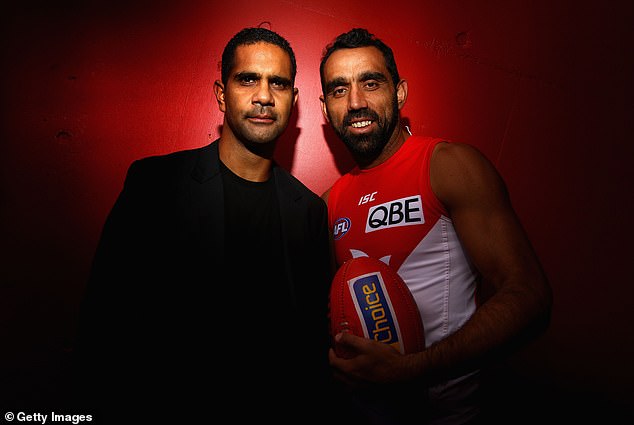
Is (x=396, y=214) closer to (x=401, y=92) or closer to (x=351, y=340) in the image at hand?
(x=351, y=340)

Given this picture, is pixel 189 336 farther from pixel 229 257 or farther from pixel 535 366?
pixel 535 366

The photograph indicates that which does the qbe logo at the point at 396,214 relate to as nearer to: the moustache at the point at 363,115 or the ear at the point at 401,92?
the moustache at the point at 363,115

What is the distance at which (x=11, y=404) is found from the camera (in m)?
1.38

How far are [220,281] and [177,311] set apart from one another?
19 centimetres

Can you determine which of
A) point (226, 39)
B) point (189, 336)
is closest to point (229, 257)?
point (189, 336)

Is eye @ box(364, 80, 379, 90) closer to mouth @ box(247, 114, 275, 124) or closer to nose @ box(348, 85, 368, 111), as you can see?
nose @ box(348, 85, 368, 111)

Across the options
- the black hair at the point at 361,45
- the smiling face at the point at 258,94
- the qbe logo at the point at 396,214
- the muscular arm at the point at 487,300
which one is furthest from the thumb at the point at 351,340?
the black hair at the point at 361,45

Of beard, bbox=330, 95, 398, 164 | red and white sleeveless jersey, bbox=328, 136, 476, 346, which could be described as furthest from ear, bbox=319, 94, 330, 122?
red and white sleeveless jersey, bbox=328, 136, 476, 346

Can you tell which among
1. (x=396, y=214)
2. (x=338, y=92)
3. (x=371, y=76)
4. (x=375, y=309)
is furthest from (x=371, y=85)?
(x=375, y=309)

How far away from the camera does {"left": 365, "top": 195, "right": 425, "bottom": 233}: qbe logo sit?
1251mm

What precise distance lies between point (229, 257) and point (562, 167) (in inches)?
64.7

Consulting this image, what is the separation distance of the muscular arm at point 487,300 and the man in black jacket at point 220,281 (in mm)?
406

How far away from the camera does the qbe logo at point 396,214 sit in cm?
125

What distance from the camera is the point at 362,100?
147 cm
